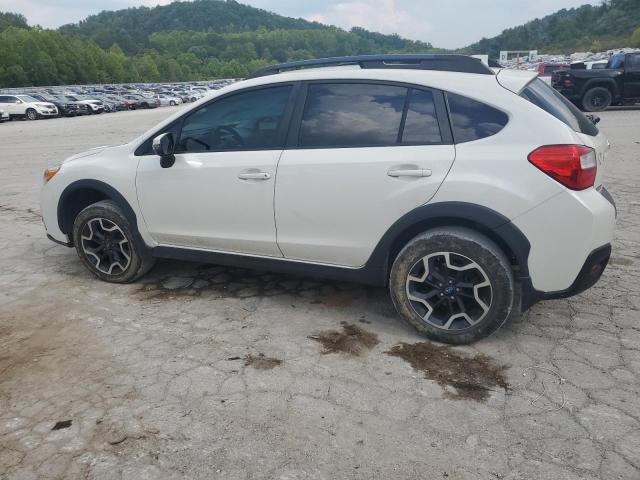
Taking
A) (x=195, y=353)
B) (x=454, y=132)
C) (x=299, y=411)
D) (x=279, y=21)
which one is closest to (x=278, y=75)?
(x=454, y=132)

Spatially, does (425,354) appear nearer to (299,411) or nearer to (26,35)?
(299,411)

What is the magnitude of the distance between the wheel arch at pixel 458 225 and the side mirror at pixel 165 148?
1.62 metres

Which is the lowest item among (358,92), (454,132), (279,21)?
(454,132)

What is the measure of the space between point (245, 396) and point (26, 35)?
106m

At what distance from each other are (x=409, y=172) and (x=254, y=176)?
1.04 m

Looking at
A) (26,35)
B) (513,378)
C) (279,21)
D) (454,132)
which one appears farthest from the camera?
(279,21)

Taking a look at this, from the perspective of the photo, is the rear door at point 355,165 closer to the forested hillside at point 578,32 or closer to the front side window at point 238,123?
the front side window at point 238,123

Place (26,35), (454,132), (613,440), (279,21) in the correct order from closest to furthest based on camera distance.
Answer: (613,440)
(454,132)
(26,35)
(279,21)

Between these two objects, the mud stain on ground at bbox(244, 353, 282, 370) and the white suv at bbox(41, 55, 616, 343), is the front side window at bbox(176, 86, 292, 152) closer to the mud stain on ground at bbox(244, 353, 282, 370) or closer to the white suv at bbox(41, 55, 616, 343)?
the white suv at bbox(41, 55, 616, 343)

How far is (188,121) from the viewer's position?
3.83 meters

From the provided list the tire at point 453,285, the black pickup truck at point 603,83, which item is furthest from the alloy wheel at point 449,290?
the black pickup truck at point 603,83

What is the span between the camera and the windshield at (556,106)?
3.04 meters

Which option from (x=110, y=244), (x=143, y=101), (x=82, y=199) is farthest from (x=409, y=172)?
(x=143, y=101)

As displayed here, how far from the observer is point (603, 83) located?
1681cm
